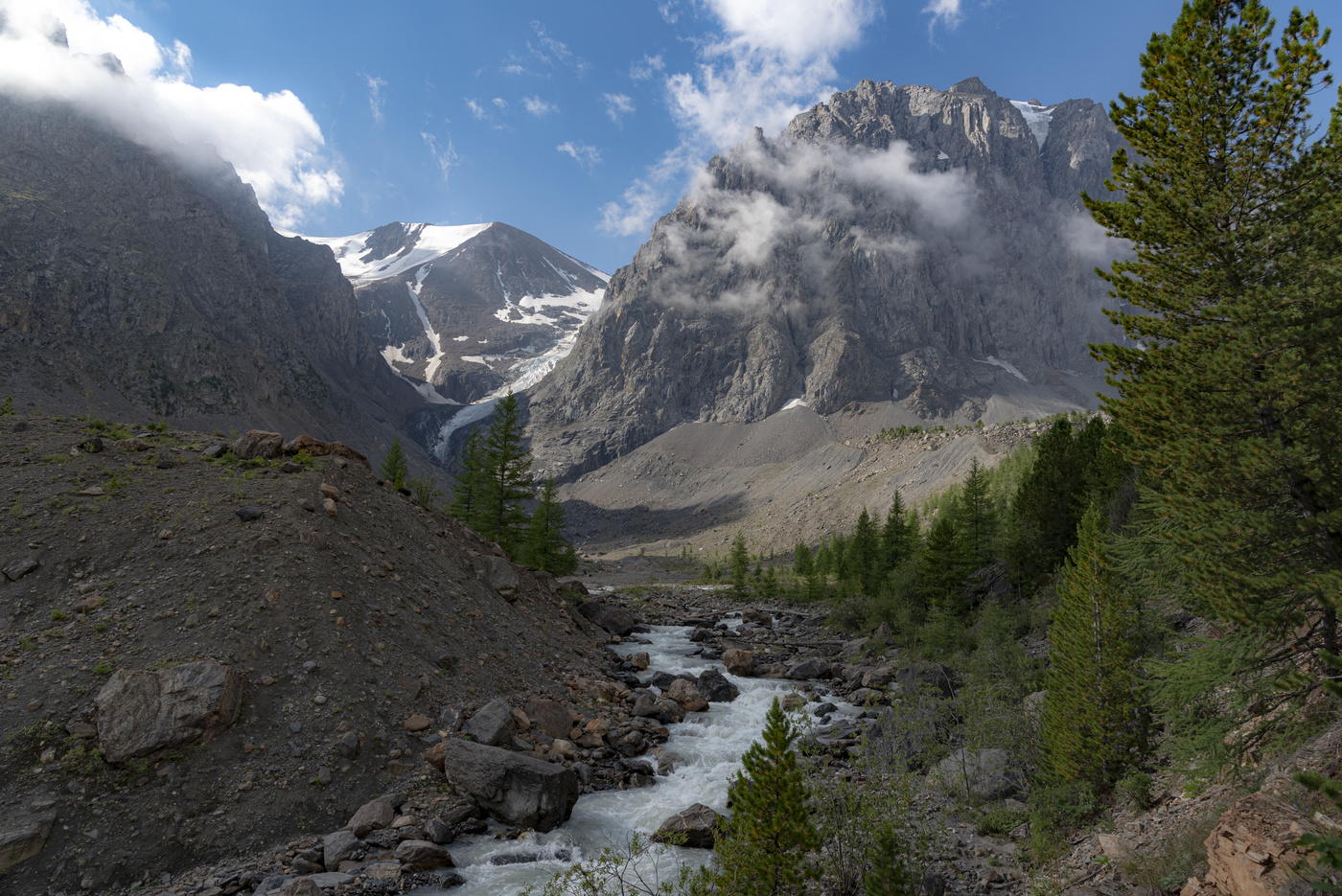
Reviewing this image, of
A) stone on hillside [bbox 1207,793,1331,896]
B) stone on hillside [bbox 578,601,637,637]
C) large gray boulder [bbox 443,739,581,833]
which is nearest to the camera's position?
stone on hillside [bbox 1207,793,1331,896]

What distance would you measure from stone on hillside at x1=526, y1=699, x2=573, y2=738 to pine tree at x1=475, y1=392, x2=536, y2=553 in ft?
77.5

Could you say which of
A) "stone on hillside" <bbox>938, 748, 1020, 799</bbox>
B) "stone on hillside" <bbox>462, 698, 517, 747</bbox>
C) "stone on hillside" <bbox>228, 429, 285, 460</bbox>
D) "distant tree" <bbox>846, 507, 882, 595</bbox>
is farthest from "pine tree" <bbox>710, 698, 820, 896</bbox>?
"distant tree" <bbox>846, 507, 882, 595</bbox>

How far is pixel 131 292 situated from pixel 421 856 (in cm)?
16845

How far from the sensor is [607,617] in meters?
36.9

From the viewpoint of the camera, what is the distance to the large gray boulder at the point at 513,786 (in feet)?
47.1

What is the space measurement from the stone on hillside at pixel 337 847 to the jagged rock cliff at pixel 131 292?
434 feet

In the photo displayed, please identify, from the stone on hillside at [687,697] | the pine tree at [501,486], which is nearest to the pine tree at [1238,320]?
the stone on hillside at [687,697]

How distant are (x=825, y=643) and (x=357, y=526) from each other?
1250 inches

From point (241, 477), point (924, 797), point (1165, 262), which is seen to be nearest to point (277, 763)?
point (241, 477)

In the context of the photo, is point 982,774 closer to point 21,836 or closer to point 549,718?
point 549,718

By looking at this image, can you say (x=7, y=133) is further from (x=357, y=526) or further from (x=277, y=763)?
(x=277, y=763)

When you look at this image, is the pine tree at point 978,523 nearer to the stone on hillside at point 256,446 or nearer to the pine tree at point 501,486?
the pine tree at point 501,486

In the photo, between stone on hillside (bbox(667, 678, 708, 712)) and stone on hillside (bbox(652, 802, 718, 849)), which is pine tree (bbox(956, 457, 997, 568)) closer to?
stone on hillside (bbox(667, 678, 708, 712))

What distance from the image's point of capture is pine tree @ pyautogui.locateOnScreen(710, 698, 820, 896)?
29.4ft
